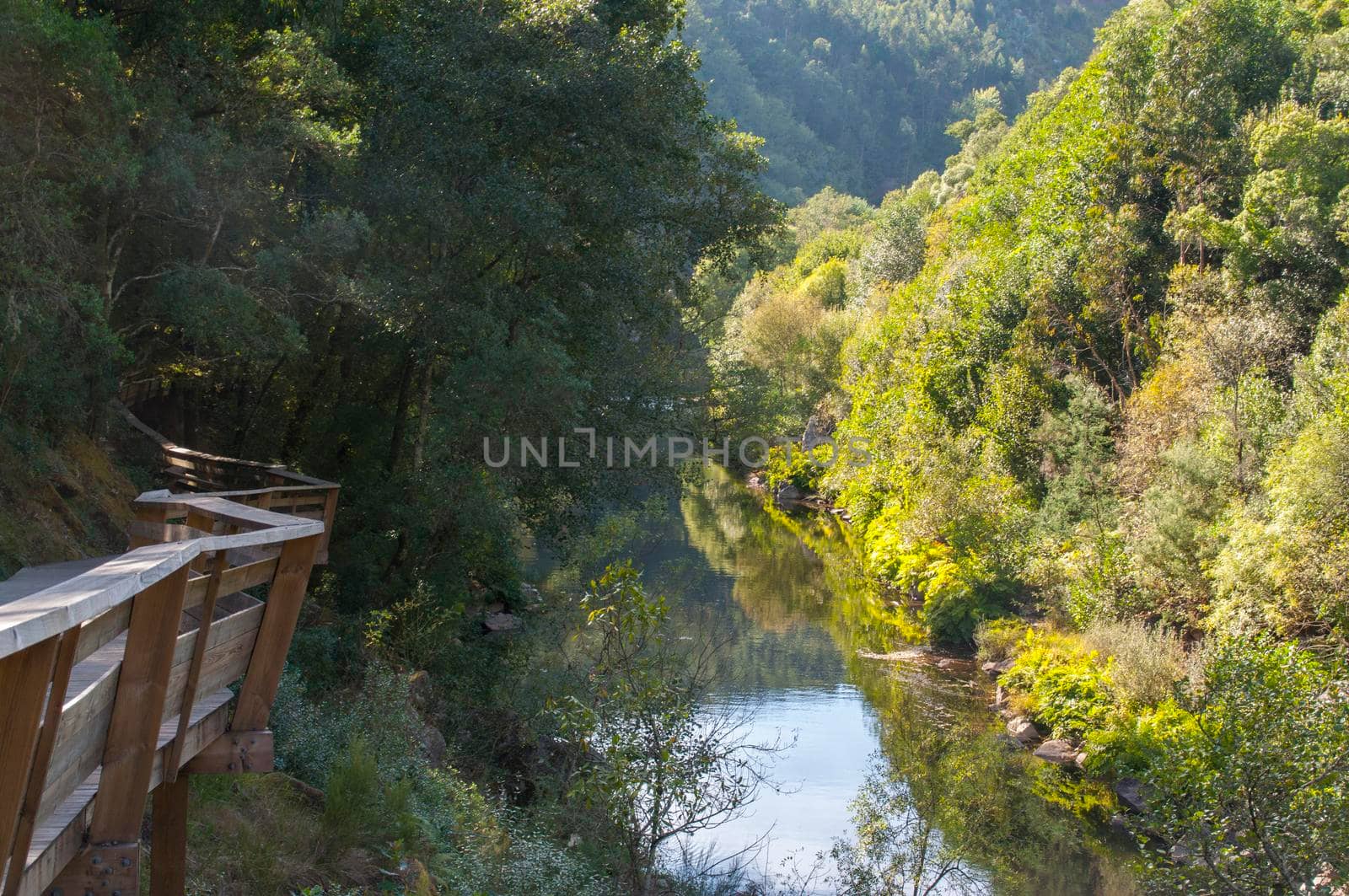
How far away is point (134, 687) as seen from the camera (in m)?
3.08

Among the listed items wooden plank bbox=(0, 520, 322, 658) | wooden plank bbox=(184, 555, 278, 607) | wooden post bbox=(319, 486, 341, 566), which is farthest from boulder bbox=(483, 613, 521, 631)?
wooden plank bbox=(0, 520, 322, 658)

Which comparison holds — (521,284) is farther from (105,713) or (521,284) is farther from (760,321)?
(760,321)

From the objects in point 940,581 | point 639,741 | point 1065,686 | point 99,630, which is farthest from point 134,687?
point 940,581

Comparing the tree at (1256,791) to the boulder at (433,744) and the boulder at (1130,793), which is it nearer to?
the boulder at (1130,793)

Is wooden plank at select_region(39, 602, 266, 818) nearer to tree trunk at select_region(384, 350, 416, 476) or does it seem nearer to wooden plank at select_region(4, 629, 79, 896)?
wooden plank at select_region(4, 629, 79, 896)

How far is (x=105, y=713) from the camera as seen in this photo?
3061mm

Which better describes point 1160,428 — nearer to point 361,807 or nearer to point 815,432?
point 361,807

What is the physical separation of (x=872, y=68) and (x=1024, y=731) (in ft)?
404

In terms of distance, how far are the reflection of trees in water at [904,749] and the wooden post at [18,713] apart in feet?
31.2

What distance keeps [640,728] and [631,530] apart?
1075 cm

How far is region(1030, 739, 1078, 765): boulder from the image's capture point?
51.2ft

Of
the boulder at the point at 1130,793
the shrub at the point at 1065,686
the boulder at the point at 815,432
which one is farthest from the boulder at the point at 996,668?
the boulder at the point at 815,432

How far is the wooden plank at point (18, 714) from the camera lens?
1970mm

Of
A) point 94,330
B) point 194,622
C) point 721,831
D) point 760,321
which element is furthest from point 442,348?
point 760,321
